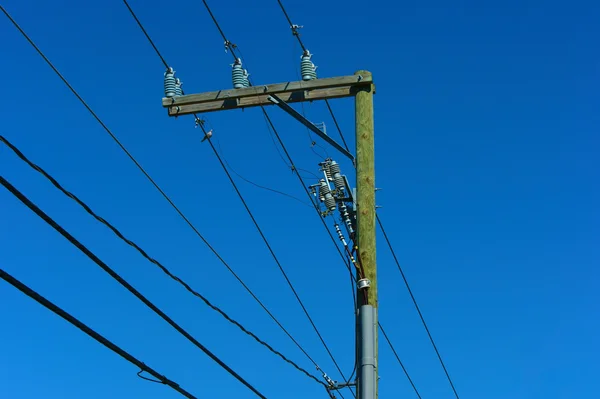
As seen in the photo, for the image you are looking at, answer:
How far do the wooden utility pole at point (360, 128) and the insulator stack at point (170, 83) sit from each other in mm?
97

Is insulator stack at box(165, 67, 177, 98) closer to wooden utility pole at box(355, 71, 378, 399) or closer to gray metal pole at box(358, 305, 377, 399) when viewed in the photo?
wooden utility pole at box(355, 71, 378, 399)

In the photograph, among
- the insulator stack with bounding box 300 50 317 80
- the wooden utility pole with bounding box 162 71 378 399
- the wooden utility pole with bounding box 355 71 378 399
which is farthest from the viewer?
the insulator stack with bounding box 300 50 317 80

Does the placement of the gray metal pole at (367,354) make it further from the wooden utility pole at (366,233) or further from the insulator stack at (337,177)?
the insulator stack at (337,177)

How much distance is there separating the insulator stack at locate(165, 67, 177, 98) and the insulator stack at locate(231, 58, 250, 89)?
3.04ft

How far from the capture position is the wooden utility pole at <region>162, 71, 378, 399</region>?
39.5 ft

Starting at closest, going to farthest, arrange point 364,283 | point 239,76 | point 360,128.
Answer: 1. point 364,283
2. point 360,128
3. point 239,76

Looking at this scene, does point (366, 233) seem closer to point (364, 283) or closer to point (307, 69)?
point (364, 283)

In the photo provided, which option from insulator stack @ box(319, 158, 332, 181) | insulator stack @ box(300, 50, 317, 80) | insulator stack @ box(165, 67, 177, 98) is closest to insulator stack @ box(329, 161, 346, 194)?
insulator stack @ box(319, 158, 332, 181)

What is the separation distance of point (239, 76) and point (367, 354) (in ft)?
15.2

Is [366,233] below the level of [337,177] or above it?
below

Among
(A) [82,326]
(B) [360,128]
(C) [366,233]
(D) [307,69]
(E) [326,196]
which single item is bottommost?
(A) [82,326]

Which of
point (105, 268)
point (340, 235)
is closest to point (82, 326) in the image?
point (105, 268)

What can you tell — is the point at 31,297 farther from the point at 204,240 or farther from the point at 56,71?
the point at 204,240

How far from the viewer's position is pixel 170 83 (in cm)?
1385
